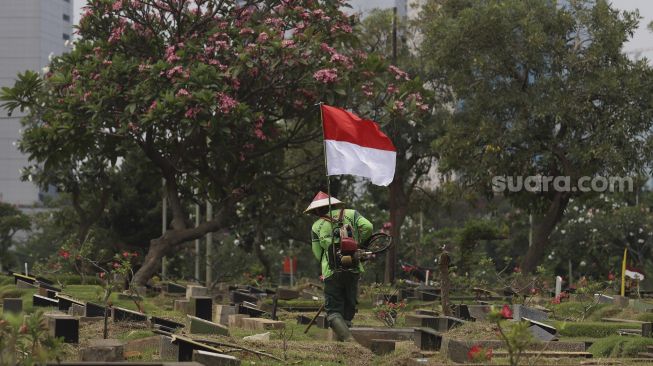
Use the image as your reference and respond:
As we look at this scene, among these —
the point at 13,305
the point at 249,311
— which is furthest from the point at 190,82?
the point at 13,305

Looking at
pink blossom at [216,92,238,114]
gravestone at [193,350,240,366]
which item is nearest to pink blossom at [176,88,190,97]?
pink blossom at [216,92,238,114]

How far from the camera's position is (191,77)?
22.5 metres

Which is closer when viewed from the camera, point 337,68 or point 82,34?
point 337,68

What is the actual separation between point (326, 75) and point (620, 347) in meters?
12.3

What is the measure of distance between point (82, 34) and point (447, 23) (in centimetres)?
959

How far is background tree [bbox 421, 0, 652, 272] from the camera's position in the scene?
2853 centimetres

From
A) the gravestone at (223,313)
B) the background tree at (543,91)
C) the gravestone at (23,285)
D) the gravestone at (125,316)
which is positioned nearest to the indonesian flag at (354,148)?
the gravestone at (125,316)

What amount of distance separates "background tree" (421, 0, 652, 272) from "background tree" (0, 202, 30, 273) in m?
30.3

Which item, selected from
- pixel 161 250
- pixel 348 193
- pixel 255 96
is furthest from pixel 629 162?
pixel 348 193

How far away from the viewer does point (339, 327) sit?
12312 millimetres

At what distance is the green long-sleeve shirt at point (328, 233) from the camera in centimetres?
1258

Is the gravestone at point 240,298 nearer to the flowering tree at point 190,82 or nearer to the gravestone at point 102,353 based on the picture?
the flowering tree at point 190,82

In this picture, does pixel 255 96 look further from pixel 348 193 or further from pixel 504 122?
pixel 348 193

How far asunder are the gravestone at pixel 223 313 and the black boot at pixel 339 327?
362 centimetres
